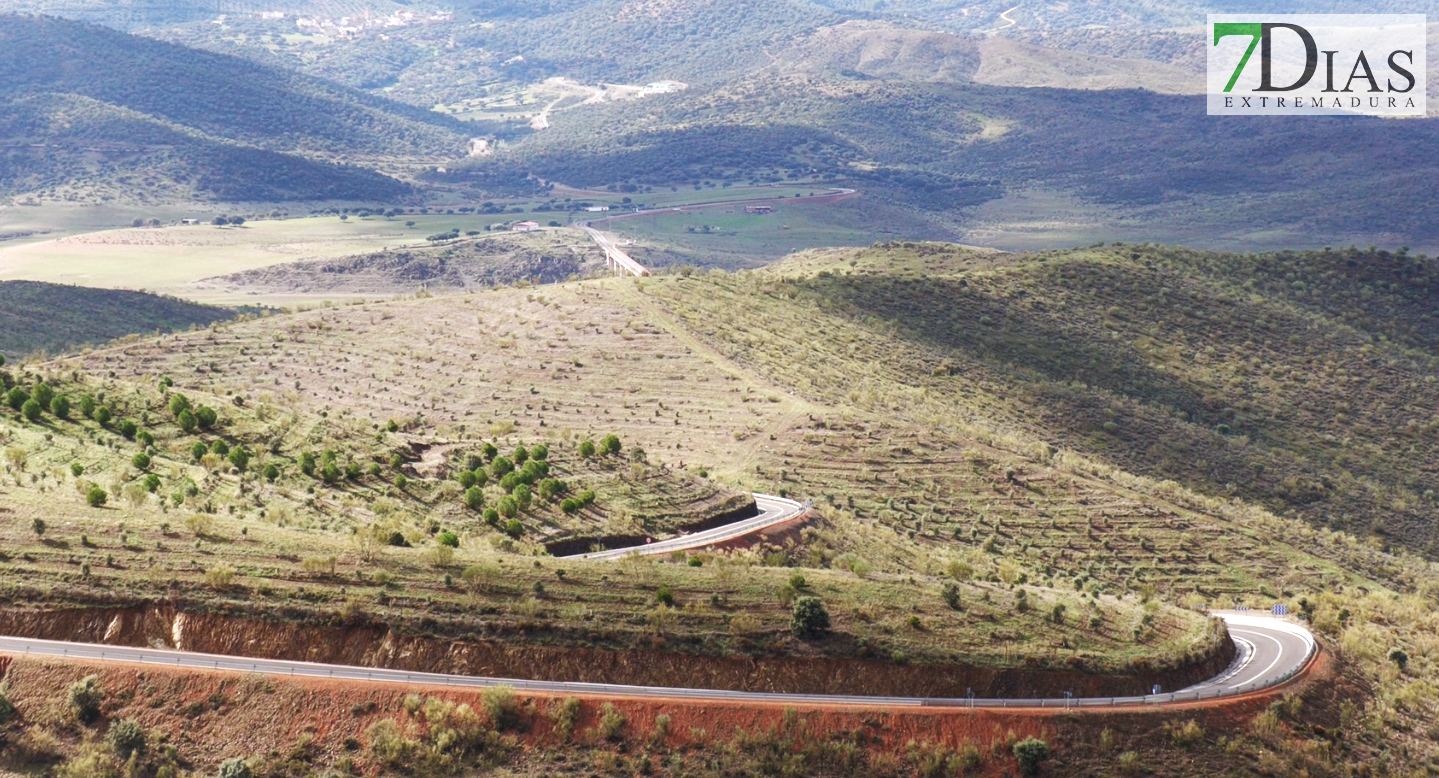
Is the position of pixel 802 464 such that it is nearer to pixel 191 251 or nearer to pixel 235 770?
pixel 235 770

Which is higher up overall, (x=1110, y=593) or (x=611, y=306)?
(x=611, y=306)

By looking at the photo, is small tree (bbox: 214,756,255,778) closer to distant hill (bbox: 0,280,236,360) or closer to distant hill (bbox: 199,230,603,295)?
distant hill (bbox: 0,280,236,360)

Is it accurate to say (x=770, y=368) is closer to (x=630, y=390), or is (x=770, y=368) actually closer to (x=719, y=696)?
(x=630, y=390)

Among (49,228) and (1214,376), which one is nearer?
(1214,376)

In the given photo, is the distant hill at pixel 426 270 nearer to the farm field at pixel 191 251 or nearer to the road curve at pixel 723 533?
the farm field at pixel 191 251

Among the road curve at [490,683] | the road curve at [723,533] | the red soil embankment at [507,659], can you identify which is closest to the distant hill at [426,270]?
the road curve at [723,533]

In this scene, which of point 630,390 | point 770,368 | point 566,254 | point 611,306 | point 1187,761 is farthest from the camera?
point 566,254

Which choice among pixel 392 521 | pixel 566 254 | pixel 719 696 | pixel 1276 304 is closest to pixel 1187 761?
pixel 719 696
